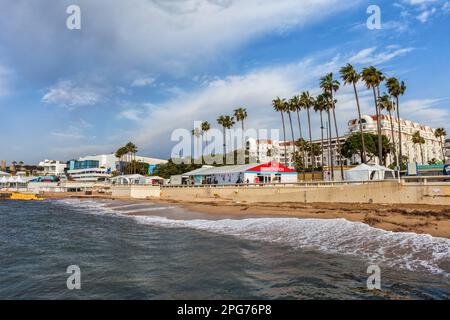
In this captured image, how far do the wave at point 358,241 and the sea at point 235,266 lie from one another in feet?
0.12

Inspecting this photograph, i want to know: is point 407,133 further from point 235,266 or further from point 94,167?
point 235,266

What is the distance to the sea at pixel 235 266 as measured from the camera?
7.68 meters

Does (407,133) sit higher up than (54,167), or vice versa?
(407,133)

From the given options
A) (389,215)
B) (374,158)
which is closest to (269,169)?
(389,215)

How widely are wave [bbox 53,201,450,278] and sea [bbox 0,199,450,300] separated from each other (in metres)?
0.04

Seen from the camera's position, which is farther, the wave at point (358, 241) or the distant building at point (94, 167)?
the distant building at point (94, 167)

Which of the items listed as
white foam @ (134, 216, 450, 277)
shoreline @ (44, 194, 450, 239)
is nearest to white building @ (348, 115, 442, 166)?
shoreline @ (44, 194, 450, 239)

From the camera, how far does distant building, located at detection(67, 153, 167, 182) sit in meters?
145

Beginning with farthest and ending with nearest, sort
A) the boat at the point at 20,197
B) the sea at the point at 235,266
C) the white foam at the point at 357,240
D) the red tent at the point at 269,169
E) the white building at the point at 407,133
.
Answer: the white building at the point at 407,133 → the boat at the point at 20,197 → the red tent at the point at 269,169 → the white foam at the point at 357,240 → the sea at the point at 235,266

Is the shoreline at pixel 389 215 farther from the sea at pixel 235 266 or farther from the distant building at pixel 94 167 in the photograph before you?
the distant building at pixel 94 167

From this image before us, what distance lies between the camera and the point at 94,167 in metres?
153

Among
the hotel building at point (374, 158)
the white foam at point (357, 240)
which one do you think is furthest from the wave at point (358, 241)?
the hotel building at point (374, 158)

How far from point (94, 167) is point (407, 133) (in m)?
156

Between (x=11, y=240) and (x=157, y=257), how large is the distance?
10508mm
